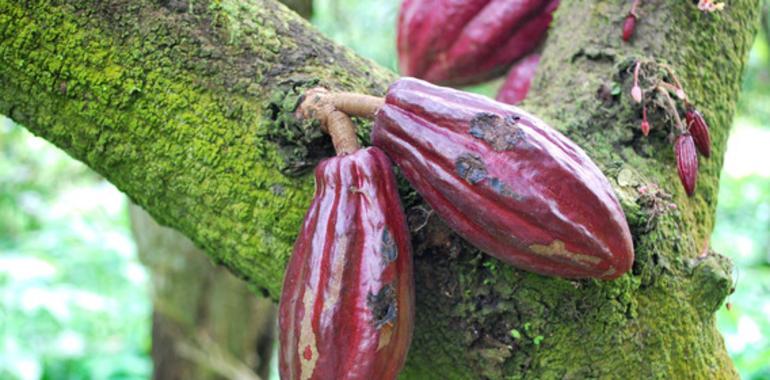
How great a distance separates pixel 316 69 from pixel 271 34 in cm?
9

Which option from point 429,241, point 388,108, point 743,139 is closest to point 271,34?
point 388,108

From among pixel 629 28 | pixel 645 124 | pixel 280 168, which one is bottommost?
pixel 280 168

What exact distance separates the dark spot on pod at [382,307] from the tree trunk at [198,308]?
4.93 feet

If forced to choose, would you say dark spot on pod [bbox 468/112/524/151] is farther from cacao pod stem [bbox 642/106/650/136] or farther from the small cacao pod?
the small cacao pod

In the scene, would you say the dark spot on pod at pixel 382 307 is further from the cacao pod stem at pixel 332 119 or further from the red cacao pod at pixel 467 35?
the red cacao pod at pixel 467 35

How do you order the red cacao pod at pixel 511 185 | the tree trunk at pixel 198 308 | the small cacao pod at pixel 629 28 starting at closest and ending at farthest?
the red cacao pod at pixel 511 185 → the small cacao pod at pixel 629 28 → the tree trunk at pixel 198 308

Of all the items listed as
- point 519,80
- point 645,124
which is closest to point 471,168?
point 645,124

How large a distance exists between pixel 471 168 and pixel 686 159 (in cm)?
42

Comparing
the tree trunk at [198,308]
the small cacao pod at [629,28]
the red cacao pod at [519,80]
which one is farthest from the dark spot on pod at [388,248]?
the tree trunk at [198,308]

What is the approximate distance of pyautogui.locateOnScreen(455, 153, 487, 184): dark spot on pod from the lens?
928 millimetres

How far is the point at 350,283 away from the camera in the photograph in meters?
0.95

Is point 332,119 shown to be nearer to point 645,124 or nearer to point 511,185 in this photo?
point 511,185

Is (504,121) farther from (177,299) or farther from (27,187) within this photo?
(27,187)

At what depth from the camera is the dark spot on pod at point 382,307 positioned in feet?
3.05
